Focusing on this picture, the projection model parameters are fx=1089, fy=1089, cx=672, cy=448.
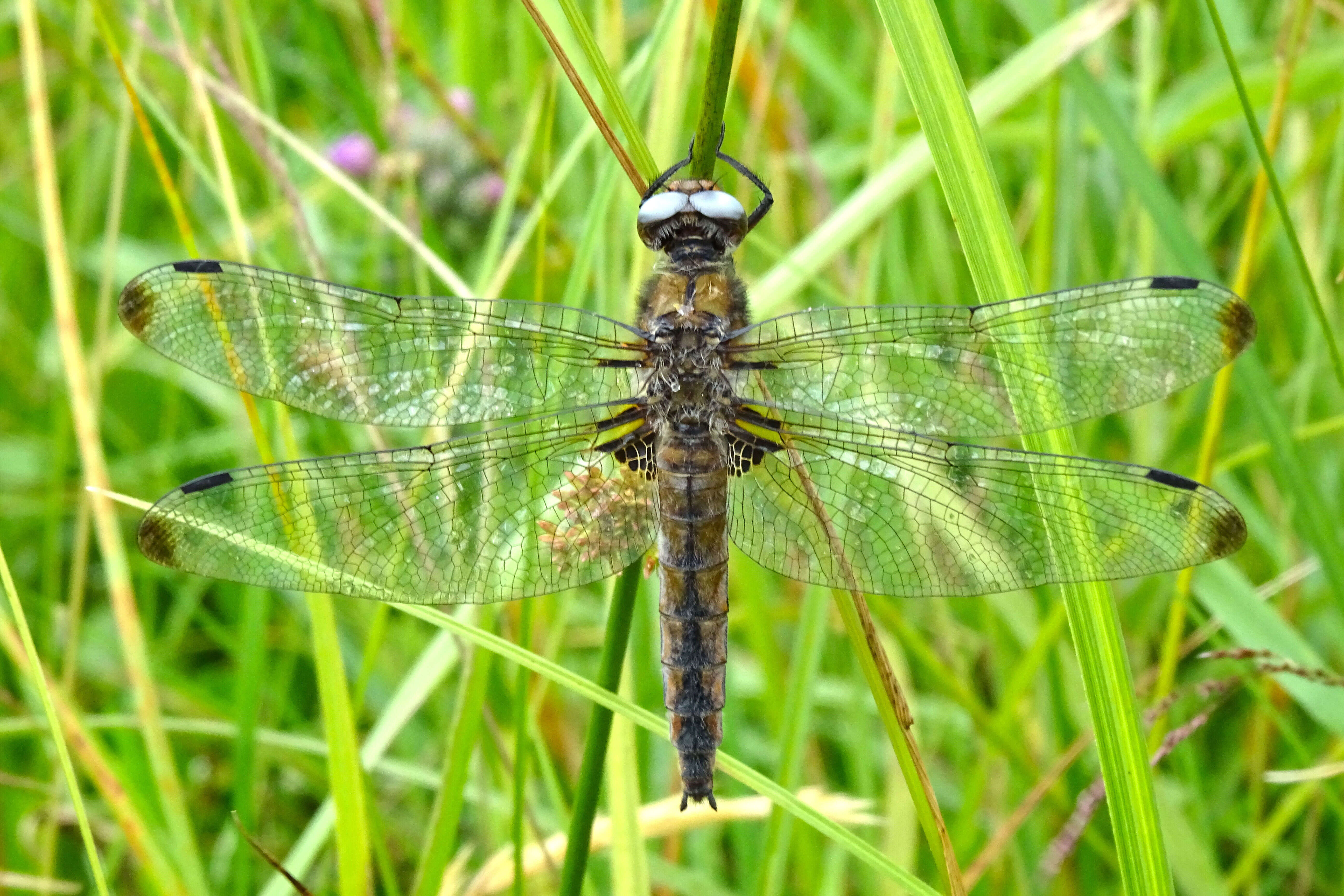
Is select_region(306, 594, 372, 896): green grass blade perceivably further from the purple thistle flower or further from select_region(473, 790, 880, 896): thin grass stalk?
the purple thistle flower

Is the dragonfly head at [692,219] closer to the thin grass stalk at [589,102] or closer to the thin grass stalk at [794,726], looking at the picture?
the thin grass stalk at [589,102]

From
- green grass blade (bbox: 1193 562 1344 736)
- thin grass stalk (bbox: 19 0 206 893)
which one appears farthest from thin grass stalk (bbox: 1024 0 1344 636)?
thin grass stalk (bbox: 19 0 206 893)

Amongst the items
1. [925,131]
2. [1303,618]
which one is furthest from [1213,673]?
[925,131]

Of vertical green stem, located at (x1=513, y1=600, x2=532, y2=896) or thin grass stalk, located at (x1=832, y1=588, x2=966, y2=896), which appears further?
vertical green stem, located at (x1=513, y1=600, x2=532, y2=896)

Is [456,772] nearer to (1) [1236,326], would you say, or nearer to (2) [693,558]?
(2) [693,558]

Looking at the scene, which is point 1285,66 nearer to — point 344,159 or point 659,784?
point 659,784

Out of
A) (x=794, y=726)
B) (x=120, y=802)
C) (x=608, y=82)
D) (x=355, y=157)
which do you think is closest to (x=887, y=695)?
(x=794, y=726)

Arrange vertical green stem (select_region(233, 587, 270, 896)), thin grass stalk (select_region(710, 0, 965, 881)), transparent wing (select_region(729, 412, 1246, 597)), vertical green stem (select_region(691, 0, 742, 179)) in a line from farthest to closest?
1. vertical green stem (select_region(233, 587, 270, 896))
2. transparent wing (select_region(729, 412, 1246, 597))
3. thin grass stalk (select_region(710, 0, 965, 881))
4. vertical green stem (select_region(691, 0, 742, 179))
